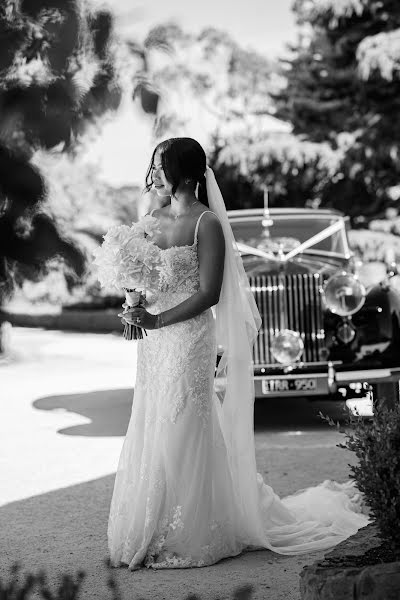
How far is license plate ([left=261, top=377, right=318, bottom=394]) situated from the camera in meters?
7.20

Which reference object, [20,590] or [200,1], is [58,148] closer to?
[200,1]

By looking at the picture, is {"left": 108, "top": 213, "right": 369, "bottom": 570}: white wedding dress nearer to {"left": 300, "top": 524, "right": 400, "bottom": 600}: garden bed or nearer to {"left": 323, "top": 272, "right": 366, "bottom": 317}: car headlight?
{"left": 300, "top": 524, "right": 400, "bottom": 600}: garden bed

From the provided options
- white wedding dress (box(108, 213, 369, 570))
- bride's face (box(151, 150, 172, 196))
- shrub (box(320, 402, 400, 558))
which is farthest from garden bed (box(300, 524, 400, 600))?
bride's face (box(151, 150, 172, 196))

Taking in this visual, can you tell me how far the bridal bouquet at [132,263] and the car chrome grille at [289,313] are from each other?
11.7 ft

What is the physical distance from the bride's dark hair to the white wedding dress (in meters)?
0.32

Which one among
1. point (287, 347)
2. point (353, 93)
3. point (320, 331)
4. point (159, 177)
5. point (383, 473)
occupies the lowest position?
point (383, 473)

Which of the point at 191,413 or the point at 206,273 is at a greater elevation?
the point at 206,273

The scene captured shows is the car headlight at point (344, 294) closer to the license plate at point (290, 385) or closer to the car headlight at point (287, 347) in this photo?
the car headlight at point (287, 347)

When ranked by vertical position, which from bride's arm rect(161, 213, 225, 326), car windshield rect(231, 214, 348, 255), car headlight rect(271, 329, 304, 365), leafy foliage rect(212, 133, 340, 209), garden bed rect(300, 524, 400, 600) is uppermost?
leafy foliage rect(212, 133, 340, 209)

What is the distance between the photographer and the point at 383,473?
254 cm

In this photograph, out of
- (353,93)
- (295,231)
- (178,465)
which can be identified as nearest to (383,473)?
(178,465)

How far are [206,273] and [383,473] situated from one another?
5.15 ft

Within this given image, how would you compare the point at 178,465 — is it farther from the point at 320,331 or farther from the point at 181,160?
the point at 320,331

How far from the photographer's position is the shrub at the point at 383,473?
250 cm
